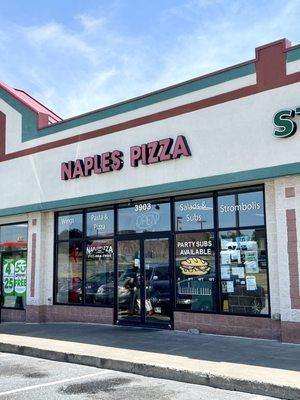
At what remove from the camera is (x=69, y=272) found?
1515cm

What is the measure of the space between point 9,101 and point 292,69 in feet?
32.5

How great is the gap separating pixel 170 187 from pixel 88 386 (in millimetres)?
5539

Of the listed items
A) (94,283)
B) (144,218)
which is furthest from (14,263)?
(144,218)

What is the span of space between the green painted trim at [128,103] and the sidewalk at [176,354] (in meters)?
5.80

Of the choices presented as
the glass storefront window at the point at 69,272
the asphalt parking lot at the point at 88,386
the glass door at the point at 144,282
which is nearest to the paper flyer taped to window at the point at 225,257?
the glass door at the point at 144,282

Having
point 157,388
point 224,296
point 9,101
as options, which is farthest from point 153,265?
point 9,101

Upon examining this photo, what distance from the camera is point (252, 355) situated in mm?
9195

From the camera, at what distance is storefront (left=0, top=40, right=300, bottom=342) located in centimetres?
1062

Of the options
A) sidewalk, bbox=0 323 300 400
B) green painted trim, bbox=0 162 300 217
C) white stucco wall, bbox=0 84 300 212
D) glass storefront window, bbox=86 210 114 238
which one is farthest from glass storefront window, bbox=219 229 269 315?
glass storefront window, bbox=86 210 114 238

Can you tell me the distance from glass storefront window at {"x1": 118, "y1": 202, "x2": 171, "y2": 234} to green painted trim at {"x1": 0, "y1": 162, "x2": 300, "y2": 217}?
1.92ft

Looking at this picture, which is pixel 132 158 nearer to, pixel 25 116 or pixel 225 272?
pixel 225 272

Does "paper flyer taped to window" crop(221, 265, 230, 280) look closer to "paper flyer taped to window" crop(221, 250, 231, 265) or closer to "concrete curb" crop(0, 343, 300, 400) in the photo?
"paper flyer taped to window" crop(221, 250, 231, 265)

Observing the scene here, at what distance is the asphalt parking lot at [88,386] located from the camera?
7188 mm

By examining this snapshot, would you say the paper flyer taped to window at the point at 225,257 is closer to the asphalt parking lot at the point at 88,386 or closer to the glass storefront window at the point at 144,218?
the glass storefront window at the point at 144,218
